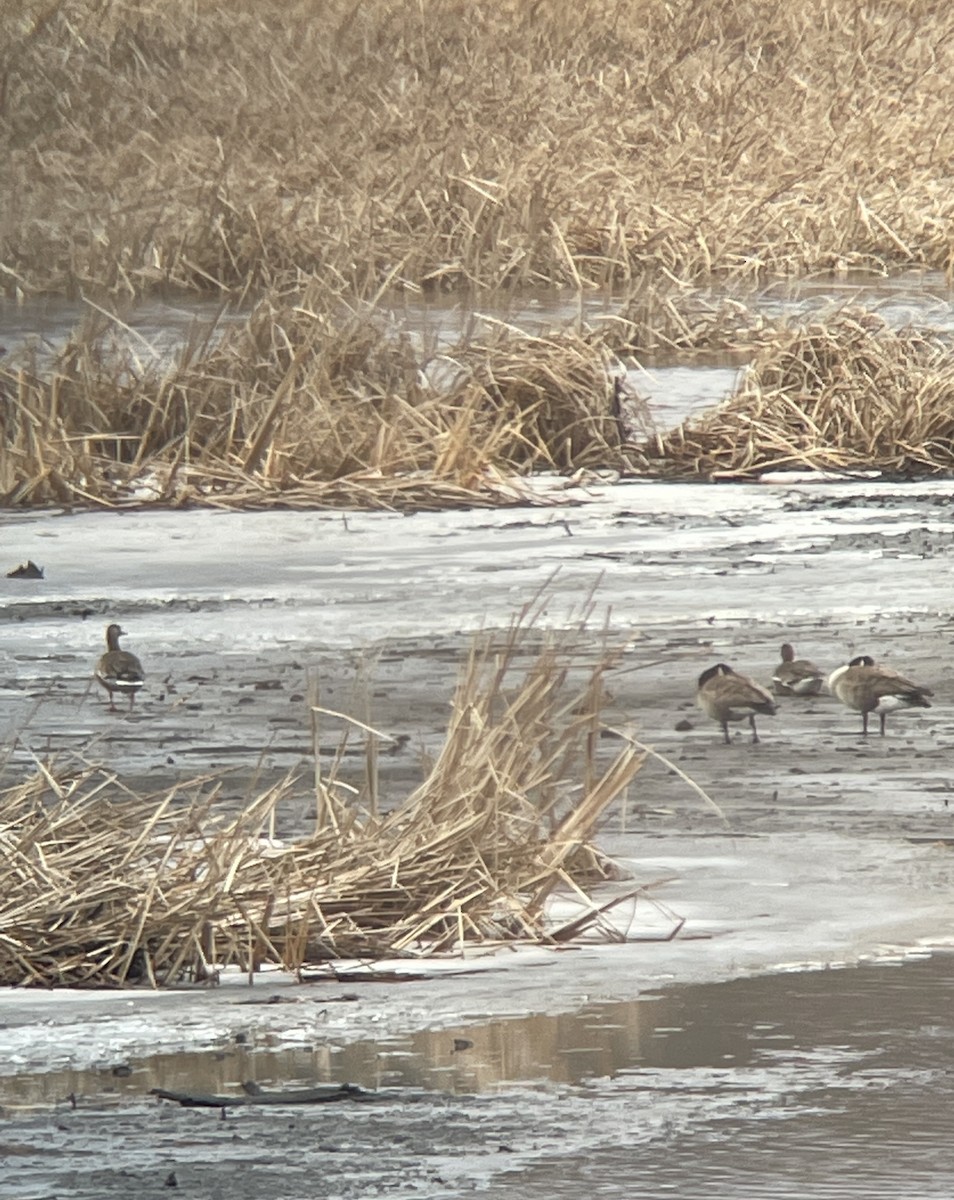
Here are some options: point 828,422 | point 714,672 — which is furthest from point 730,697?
point 828,422

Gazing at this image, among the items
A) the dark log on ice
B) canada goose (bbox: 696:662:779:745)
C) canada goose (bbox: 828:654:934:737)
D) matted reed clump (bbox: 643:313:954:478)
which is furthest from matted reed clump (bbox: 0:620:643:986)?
matted reed clump (bbox: 643:313:954:478)

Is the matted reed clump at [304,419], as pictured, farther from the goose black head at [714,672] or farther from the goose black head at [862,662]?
the goose black head at [714,672]

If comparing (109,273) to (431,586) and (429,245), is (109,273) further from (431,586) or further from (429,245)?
(431,586)

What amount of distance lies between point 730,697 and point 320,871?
2645 mm

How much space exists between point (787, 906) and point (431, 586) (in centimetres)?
567

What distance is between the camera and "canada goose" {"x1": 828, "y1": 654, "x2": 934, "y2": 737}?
28.3 feet

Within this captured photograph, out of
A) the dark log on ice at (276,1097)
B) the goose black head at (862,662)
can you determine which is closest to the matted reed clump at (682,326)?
the goose black head at (862,662)

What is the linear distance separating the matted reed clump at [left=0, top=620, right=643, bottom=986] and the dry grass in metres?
11.0

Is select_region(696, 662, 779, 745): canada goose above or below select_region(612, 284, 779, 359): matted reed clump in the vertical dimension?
below

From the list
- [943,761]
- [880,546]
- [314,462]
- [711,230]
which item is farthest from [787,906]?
[711,230]

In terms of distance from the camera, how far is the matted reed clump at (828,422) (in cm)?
1545

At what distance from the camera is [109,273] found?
21688 millimetres

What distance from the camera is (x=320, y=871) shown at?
5930 mm

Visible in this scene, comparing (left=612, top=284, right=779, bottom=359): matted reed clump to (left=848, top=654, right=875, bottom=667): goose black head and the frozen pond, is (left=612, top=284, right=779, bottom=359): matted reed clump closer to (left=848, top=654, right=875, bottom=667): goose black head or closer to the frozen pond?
the frozen pond
